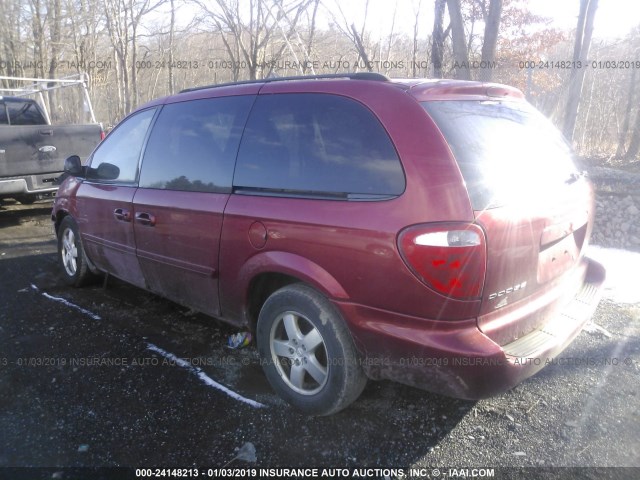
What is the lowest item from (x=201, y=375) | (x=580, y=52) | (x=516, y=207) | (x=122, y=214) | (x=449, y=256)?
(x=201, y=375)

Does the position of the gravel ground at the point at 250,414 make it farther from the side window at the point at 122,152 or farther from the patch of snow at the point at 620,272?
the side window at the point at 122,152

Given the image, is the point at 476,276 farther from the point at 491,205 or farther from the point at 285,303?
the point at 285,303

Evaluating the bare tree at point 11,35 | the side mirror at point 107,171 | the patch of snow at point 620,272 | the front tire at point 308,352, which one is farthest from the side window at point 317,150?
the bare tree at point 11,35

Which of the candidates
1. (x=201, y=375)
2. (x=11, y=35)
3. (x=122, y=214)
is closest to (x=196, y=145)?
(x=122, y=214)

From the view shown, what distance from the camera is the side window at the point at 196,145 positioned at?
2902mm

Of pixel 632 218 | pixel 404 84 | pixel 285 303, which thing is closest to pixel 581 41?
pixel 632 218

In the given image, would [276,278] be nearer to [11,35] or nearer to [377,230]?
[377,230]

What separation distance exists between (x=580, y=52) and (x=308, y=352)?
416 inches

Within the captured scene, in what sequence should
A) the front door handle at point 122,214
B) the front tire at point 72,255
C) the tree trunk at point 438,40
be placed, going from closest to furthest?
the front door handle at point 122,214, the front tire at point 72,255, the tree trunk at point 438,40

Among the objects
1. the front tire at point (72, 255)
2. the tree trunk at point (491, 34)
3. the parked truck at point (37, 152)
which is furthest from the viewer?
the tree trunk at point (491, 34)

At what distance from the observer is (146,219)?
3342mm

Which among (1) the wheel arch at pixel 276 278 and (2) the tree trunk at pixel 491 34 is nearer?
(1) the wheel arch at pixel 276 278

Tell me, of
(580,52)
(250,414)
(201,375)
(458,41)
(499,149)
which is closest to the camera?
(499,149)

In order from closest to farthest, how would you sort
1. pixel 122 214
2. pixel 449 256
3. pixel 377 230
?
pixel 449 256
pixel 377 230
pixel 122 214
